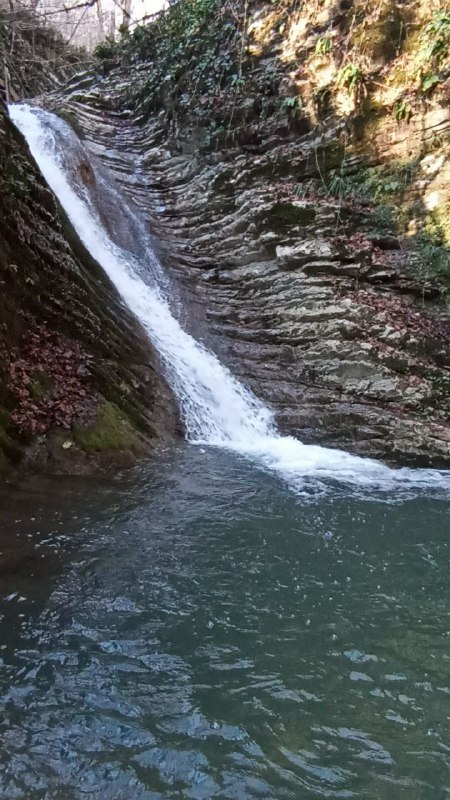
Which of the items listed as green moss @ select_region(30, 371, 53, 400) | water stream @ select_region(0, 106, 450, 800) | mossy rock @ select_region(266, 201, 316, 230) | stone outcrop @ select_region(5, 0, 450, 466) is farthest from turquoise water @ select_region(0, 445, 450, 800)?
mossy rock @ select_region(266, 201, 316, 230)

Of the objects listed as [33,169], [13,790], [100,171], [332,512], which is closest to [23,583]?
[13,790]

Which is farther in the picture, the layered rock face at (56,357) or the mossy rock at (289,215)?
the mossy rock at (289,215)

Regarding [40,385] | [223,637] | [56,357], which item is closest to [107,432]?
[40,385]

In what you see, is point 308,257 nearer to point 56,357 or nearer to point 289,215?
point 289,215

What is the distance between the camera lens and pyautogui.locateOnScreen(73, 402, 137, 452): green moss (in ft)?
21.4

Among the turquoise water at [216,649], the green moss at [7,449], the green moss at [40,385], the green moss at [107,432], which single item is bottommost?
the turquoise water at [216,649]

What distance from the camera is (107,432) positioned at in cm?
680

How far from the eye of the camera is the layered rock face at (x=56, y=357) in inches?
244

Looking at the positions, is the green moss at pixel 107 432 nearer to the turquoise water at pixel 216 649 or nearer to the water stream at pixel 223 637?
the water stream at pixel 223 637

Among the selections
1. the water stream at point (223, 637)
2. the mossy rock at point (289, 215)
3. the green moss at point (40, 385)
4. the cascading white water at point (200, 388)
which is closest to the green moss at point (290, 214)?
the mossy rock at point (289, 215)

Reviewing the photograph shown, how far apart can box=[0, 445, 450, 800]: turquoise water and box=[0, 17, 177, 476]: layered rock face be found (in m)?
0.74

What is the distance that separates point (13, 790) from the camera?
2.45 m

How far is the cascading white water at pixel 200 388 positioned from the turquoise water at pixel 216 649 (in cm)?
174

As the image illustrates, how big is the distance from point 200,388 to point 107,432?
260cm
